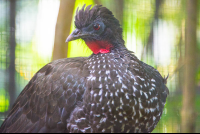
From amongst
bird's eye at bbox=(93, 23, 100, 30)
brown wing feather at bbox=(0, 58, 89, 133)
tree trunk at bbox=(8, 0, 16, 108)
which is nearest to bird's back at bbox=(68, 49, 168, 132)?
brown wing feather at bbox=(0, 58, 89, 133)

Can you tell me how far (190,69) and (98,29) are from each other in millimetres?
1224

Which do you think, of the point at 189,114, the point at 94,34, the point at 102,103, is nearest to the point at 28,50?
the point at 94,34

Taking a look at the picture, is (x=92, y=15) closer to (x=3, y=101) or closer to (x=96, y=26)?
(x=96, y=26)

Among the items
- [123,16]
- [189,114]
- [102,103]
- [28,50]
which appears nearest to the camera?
[102,103]

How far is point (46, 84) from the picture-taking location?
2.22 metres

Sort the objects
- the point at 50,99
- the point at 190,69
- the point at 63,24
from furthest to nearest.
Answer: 1. the point at 63,24
2. the point at 190,69
3. the point at 50,99

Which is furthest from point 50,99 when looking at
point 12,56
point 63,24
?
point 12,56

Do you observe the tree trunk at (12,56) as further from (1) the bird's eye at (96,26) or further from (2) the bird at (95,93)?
(1) the bird's eye at (96,26)

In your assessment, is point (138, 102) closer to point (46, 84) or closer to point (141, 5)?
point (46, 84)

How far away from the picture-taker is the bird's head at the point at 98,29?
7.09 feet

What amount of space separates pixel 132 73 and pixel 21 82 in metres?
1.85

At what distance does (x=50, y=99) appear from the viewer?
2121 mm

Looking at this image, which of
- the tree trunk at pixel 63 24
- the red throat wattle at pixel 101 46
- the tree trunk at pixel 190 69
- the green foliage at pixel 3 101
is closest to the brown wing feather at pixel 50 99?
the red throat wattle at pixel 101 46

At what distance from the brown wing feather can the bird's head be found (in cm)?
28
